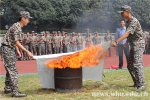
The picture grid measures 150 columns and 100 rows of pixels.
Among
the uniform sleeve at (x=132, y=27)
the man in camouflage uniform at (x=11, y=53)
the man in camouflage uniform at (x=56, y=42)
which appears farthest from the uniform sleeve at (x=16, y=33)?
the man in camouflage uniform at (x=56, y=42)

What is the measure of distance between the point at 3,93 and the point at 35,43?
40.2ft

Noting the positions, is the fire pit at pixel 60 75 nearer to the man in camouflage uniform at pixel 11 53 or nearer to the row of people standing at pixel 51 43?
the man in camouflage uniform at pixel 11 53

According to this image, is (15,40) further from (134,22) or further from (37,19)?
(37,19)

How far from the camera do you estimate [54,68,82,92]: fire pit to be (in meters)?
6.56

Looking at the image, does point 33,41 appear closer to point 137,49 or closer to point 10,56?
point 10,56

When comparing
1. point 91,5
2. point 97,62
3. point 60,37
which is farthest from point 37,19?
point 97,62

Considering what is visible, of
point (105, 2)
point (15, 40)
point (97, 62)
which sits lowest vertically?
point (97, 62)

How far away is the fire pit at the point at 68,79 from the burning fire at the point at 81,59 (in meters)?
0.14

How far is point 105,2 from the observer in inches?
1511

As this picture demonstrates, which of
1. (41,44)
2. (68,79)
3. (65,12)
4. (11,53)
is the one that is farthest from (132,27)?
(65,12)

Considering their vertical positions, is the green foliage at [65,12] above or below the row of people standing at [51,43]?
above

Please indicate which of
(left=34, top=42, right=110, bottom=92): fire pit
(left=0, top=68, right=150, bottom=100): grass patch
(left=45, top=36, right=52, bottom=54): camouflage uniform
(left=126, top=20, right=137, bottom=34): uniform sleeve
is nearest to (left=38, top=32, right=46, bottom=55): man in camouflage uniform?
(left=45, top=36, right=52, bottom=54): camouflage uniform

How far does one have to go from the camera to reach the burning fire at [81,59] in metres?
6.46

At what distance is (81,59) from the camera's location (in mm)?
6543
